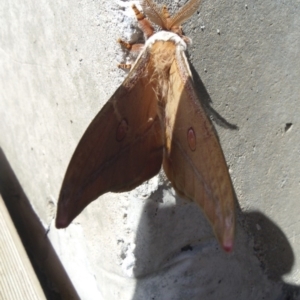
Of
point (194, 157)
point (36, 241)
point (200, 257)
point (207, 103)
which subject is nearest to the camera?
point (194, 157)

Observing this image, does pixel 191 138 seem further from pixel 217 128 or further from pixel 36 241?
pixel 36 241

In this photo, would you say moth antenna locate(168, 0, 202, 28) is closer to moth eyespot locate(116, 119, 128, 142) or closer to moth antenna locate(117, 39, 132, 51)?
moth antenna locate(117, 39, 132, 51)

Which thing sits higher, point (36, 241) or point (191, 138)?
point (191, 138)

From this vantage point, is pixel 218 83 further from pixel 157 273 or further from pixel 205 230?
pixel 157 273

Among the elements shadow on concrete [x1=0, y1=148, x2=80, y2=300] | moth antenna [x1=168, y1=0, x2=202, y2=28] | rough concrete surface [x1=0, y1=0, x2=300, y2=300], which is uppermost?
moth antenna [x1=168, y1=0, x2=202, y2=28]

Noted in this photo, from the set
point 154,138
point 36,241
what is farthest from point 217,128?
point 36,241

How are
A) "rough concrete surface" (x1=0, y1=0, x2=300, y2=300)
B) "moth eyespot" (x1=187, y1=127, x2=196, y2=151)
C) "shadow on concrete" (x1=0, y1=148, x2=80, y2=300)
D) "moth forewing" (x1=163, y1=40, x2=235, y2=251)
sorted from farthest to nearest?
1. "shadow on concrete" (x1=0, y1=148, x2=80, y2=300)
2. "rough concrete surface" (x1=0, y1=0, x2=300, y2=300)
3. "moth eyespot" (x1=187, y1=127, x2=196, y2=151)
4. "moth forewing" (x1=163, y1=40, x2=235, y2=251)

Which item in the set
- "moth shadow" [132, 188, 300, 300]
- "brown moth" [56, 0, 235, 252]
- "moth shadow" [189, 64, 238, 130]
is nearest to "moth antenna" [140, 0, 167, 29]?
"brown moth" [56, 0, 235, 252]

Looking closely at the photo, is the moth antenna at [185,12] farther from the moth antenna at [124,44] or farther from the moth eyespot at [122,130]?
the moth eyespot at [122,130]
